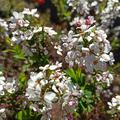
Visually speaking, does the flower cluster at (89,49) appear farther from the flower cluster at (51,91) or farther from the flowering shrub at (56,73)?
the flower cluster at (51,91)

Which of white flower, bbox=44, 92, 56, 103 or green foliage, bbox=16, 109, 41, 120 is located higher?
white flower, bbox=44, 92, 56, 103

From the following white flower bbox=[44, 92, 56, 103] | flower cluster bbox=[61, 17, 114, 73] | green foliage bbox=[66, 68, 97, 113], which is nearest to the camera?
white flower bbox=[44, 92, 56, 103]

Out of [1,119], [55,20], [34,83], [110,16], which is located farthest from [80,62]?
[55,20]

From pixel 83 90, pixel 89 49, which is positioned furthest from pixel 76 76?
pixel 89 49

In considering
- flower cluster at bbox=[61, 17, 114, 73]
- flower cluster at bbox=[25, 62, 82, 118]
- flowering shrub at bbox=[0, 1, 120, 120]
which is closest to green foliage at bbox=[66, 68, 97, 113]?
flowering shrub at bbox=[0, 1, 120, 120]

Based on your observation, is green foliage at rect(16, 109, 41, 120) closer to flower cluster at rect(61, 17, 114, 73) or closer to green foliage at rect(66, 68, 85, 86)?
green foliage at rect(66, 68, 85, 86)

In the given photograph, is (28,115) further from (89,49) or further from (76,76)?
(89,49)

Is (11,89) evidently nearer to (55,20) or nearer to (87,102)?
(87,102)

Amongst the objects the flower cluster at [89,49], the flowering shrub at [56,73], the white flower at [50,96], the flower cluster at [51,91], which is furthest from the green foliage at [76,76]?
the white flower at [50,96]
